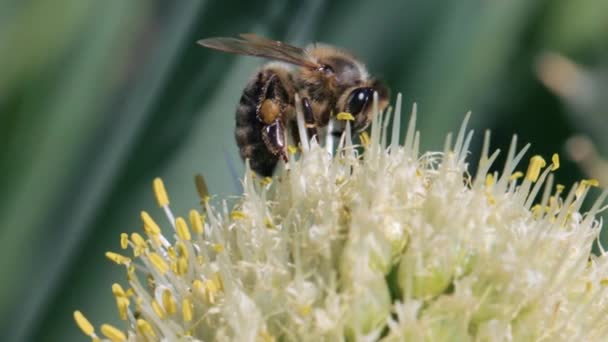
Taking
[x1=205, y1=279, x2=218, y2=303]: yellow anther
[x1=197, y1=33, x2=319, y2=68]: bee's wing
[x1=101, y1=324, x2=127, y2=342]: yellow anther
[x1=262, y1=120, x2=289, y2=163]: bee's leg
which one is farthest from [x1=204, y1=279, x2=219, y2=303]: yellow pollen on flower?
[x1=197, y1=33, x2=319, y2=68]: bee's wing

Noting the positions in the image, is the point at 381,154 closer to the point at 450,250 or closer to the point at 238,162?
the point at 450,250

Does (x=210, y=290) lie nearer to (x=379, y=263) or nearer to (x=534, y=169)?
(x=379, y=263)

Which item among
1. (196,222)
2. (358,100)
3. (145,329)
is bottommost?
(145,329)

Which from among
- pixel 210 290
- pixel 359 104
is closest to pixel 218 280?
pixel 210 290

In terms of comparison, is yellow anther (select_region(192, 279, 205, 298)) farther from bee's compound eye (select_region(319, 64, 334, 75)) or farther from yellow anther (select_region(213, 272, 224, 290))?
bee's compound eye (select_region(319, 64, 334, 75))

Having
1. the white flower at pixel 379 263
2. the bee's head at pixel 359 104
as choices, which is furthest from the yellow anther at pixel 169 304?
the bee's head at pixel 359 104

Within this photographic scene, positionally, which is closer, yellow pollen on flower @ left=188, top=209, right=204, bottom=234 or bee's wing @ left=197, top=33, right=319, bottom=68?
yellow pollen on flower @ left=188, top=209, right=204, bottom=234

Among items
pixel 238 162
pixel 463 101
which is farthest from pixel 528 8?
pixel 238 162
